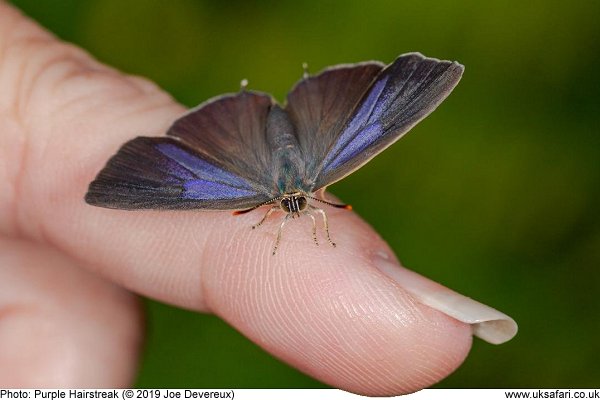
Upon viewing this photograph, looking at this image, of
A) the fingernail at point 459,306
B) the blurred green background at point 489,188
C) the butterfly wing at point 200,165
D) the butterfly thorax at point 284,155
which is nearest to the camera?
Result: the fingernail at point 459,306

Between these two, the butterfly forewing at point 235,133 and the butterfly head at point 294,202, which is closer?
the butterfly head at point 294,202

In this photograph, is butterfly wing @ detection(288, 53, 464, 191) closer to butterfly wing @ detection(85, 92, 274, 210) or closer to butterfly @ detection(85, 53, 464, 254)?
butterfly @ detection(85, 53, 464, 254)

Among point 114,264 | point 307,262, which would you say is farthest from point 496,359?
point 114,264

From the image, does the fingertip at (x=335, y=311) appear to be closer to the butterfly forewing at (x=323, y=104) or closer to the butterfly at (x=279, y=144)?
the butterfly at (x=279, y=144)

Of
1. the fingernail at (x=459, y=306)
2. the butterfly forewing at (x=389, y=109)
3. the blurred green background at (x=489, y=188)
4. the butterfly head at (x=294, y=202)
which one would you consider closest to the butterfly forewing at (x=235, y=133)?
the butterfly head at (x=294, y=202)

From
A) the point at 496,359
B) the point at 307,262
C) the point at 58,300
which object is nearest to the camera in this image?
the point at 307,262

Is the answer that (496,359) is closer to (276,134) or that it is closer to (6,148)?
(276,134)
